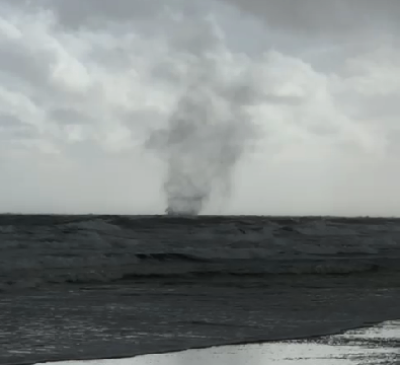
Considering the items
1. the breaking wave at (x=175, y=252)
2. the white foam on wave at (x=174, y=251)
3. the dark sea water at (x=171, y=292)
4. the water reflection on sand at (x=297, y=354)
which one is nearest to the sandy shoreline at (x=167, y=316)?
the dark sea water at (x=171, y=292)

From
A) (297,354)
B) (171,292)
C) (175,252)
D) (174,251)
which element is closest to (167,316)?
(297,354)

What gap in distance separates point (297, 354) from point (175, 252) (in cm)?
2121

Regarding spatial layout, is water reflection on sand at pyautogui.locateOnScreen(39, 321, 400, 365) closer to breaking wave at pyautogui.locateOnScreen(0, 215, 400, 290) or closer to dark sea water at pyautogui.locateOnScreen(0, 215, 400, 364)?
dark sea water at pyautogui.locateOnScreen(0, 215, 400, 364)

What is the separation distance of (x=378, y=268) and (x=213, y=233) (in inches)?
670

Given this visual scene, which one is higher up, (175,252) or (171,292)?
(175,252)

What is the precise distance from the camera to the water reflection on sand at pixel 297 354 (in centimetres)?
920

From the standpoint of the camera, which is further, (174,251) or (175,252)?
(174,251)

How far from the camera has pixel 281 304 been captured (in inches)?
580

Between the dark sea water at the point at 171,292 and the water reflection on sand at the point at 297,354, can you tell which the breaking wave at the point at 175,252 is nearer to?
the dark sea water at the point at 171,292

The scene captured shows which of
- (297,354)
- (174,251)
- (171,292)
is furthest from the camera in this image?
(174,251)

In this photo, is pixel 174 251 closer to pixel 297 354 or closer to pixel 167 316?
pixel 167 316

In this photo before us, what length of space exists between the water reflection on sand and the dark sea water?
16.3 inches

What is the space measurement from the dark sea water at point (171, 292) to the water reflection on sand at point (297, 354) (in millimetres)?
414

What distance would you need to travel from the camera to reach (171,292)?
1655 cm
